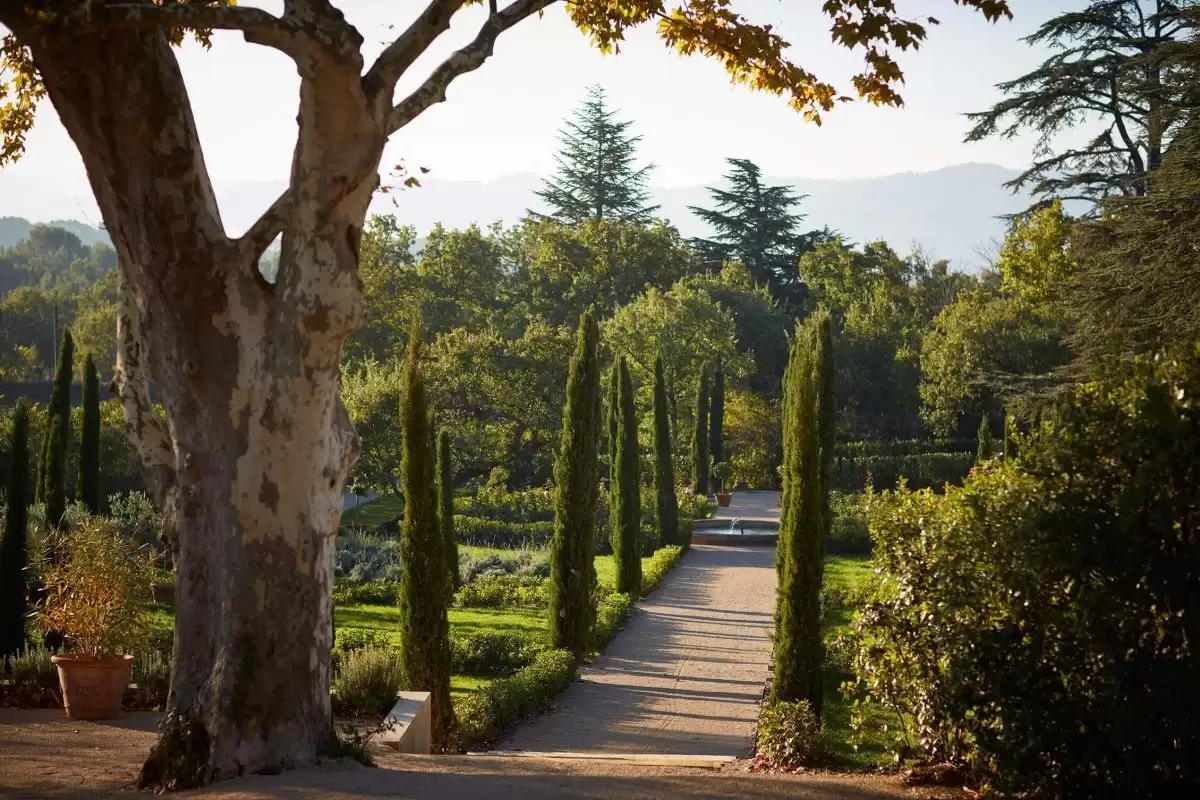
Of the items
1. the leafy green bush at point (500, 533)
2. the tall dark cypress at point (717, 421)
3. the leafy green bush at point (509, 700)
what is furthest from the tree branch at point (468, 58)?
the tall dark cypress at point (717, 421)

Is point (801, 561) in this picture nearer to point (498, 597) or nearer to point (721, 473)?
point (498, 597)

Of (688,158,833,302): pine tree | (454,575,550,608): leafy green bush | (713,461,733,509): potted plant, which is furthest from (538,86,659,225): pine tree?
(454,575,550,608): leafy green bush

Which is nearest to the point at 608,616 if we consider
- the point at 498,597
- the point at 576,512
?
the point at 498,597

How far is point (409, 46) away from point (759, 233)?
4762cm

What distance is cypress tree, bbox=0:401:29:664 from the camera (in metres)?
11.8

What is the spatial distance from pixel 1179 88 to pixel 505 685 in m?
13.3

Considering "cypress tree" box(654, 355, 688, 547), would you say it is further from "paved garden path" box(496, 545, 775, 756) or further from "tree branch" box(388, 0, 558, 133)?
"tree branch" box(388, 0, 558, 133)

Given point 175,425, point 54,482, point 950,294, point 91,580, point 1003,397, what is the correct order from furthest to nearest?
point 950,294 < point 1003,397 < point 54,482 < point 91,580 < point 175,425

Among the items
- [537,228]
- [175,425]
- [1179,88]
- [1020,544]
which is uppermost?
[537,228]

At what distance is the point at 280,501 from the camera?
267 inches

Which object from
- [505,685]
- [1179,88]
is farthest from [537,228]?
[505,685]

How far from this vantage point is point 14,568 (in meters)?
11.9

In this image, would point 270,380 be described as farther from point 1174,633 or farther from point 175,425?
point 1174,633

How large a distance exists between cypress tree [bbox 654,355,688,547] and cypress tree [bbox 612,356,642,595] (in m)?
4.24
